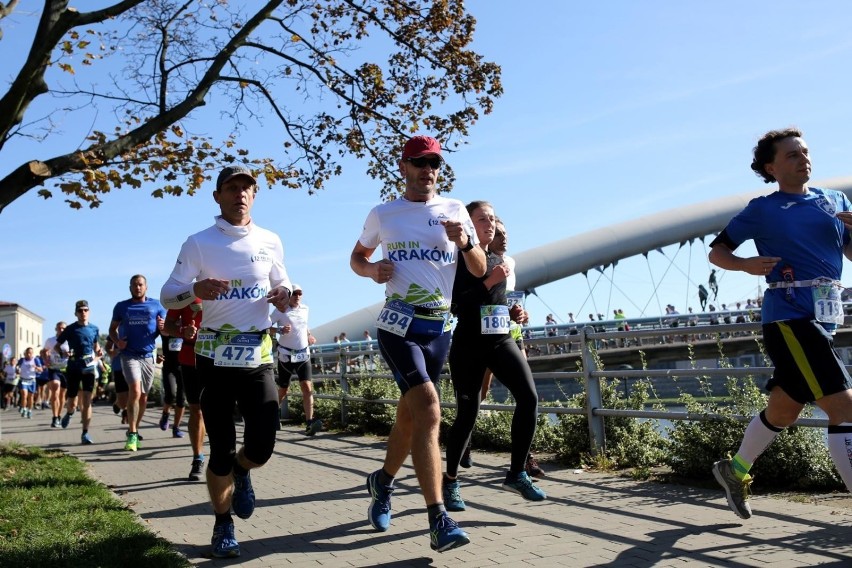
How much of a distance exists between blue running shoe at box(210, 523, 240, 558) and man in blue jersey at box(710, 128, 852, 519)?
9.00 ft

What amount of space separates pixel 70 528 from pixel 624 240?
81.5 metres

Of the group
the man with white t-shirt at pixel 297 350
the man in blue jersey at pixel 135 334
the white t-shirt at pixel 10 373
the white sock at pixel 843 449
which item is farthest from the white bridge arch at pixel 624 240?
the white sock at pixel 843 449

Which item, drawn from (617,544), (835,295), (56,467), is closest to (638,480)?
(617,544)

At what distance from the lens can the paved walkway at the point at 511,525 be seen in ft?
14.9

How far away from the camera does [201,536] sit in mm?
5648

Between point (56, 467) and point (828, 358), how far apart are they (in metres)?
7.66

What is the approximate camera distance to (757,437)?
4984 millimetres

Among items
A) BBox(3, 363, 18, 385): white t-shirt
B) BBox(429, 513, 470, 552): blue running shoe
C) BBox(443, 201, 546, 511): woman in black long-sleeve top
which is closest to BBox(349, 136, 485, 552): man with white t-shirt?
BBox(429, 513, 470, 552): blue running shoe

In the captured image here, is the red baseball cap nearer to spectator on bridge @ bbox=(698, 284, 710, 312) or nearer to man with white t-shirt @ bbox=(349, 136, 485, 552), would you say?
man with white t-shirt @ bbox=(349, 136, 485, 552)

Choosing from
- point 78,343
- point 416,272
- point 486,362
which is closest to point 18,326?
point 78,343

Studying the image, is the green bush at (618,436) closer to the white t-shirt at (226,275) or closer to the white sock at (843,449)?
the white sock at (843,449)

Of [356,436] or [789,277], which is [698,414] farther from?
[356,436]

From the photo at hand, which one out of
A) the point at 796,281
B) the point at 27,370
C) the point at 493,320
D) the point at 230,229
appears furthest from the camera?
the point at 27,370

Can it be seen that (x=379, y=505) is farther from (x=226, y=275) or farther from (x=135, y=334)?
(x=135, y=334)
